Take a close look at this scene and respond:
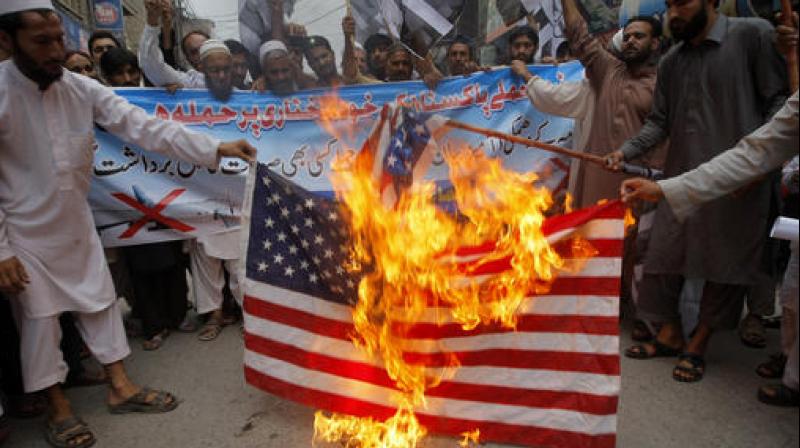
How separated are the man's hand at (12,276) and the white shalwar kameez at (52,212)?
40 millimetres

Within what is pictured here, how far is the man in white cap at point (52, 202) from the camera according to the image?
2.89 m

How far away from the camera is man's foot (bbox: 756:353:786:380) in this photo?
345 centimetres

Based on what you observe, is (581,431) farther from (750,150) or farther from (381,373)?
(750,150)

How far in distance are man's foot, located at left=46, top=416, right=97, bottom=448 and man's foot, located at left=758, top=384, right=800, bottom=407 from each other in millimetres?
3887

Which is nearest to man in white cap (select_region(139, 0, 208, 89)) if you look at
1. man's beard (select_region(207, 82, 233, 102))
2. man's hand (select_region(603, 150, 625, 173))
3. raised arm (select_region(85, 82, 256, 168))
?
man's beard (select_region(207, 82, 233, 102))

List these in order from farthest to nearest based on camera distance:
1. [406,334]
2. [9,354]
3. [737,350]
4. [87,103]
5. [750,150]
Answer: [737,350] < [9,354] < [87,103] < [406,334] < [750,150]

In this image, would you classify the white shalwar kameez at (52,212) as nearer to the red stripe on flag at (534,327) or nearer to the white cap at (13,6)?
Result: the white cap at (13,6)

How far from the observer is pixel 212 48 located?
498 cm

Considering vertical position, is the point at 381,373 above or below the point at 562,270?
below

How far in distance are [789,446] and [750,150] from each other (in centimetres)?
153

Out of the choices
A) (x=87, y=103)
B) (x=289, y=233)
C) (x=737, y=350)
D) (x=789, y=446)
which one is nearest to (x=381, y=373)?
(x=289, y=233)

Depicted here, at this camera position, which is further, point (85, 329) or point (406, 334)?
point (85, 329)

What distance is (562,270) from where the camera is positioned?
266 centimetres

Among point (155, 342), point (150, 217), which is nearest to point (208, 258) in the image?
point (150, 217)
